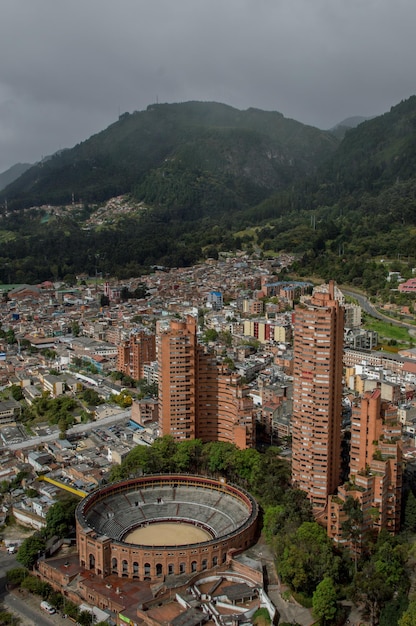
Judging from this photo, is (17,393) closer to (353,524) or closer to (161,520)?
(161,520)

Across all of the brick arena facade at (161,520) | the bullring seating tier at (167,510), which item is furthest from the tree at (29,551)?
the bullring seating tier at (167,510)

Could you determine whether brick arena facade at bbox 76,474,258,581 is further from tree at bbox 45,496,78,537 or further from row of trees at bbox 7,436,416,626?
row of trees at bbox 7,436,416,626

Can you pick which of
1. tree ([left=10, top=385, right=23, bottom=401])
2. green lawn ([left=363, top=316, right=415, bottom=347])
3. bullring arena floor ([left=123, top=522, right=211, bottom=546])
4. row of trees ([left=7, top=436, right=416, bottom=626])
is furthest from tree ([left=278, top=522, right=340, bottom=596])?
green lawn ([left=363, top=316, right=415, bottom=347])

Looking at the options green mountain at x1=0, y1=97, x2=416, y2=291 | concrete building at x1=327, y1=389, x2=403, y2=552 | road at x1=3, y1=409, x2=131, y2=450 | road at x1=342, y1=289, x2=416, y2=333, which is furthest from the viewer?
green mountain at x1=0, y1=97, x2=416, y2=291

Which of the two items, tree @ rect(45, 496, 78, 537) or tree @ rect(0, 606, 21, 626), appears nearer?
tree @ rect(0, 606, 21, 626)

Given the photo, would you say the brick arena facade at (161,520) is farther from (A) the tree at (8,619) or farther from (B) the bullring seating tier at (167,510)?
(A) the tree at (8,619)

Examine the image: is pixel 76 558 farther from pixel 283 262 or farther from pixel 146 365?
pixel 283 262

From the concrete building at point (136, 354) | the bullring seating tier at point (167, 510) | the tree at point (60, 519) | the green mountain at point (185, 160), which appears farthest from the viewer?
the green mountain at point (185, 160)
